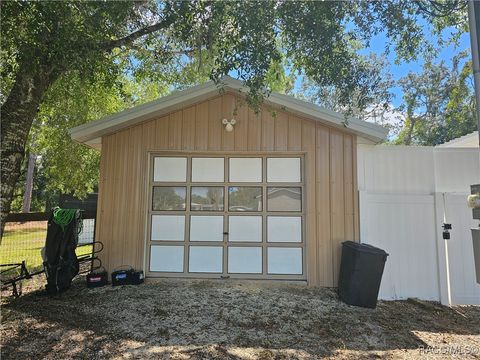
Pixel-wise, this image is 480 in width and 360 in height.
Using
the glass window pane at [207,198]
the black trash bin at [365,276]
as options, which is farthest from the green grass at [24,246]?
the black trash bin at [365,276]

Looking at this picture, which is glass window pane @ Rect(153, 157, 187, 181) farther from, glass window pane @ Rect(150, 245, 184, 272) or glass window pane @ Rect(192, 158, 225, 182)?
glass window pane @ Rect(150, 245, 184, 272)

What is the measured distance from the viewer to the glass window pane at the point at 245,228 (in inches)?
255

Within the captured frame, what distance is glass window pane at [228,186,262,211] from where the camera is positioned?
6.54 metres

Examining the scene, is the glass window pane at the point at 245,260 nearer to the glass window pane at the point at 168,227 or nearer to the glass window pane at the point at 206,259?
the glass window pane at the point at 206,259

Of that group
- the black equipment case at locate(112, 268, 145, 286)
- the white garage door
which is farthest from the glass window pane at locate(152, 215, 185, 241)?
the black equipment case at locate(112, 268, 145, 286)

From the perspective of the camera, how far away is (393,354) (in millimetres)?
3750

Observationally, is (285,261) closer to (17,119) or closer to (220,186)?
(220,186)

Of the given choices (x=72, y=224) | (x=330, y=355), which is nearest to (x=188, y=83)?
(x=72, y=224)

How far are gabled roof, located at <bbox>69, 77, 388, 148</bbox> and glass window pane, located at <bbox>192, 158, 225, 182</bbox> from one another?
3.69ft

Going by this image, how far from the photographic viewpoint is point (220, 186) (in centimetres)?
662

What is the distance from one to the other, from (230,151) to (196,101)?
115cm

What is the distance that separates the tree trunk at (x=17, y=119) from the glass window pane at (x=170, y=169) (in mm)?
2434

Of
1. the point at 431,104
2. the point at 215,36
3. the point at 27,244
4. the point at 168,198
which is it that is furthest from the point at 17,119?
the point at 431,104

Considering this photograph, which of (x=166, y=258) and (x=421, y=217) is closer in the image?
(x=421, y=217)
